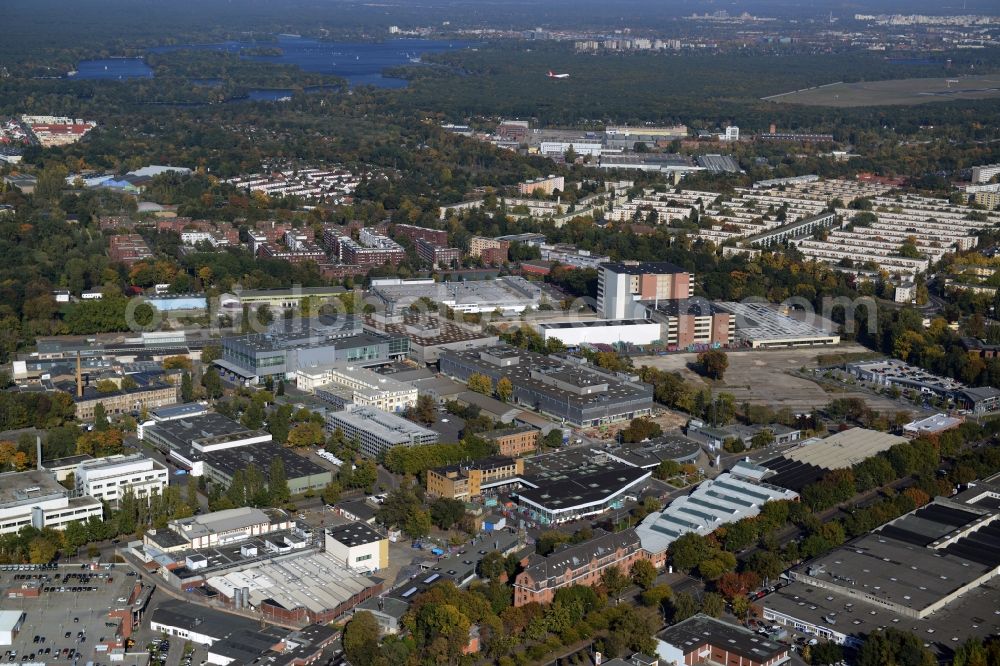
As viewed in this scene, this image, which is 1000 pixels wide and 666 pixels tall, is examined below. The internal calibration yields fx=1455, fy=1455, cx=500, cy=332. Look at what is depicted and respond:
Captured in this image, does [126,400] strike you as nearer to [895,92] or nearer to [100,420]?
[100,420]

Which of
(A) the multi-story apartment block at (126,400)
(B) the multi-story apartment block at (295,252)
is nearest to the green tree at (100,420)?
(A) the multi-story apartment block at (126,400)

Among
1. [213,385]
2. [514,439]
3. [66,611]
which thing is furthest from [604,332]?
[66,611]

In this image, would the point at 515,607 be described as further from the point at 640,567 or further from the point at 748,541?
the point at 748,541

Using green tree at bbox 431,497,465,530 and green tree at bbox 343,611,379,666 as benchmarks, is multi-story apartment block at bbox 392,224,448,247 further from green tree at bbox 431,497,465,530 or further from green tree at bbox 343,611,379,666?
green tree at bbox 343,611,379,666

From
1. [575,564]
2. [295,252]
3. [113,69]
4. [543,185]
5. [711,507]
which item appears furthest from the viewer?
[113,69]

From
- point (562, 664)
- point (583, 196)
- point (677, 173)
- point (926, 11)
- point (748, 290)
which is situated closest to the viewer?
point (562, 664)

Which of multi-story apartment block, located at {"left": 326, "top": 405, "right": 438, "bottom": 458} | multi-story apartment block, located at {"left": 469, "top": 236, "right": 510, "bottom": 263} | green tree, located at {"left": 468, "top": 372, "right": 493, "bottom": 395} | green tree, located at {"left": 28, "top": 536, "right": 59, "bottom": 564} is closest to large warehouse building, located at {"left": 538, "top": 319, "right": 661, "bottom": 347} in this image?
green tree, located at {"left": 468, "top": 372, "right": 493, "bottom": 395}

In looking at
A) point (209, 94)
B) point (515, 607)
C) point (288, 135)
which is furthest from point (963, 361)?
point (209, 94)
